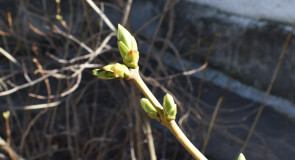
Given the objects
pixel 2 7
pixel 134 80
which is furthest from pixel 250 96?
pixel 134 80

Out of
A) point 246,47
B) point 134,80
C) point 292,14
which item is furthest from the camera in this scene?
point 246,47

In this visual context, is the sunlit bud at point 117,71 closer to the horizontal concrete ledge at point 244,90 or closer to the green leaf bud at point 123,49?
the green leaf bud at point 123,49

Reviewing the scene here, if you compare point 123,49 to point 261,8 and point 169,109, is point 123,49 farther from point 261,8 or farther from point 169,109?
point 261,8

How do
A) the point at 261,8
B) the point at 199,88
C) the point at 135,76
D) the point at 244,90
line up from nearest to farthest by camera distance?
the point at 135,76 < the point at 199,88 < the point at 261,8 < the point at 244,90

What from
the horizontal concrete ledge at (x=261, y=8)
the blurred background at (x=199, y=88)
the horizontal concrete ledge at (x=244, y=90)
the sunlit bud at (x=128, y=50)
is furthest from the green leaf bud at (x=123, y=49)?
the horizontal concrete ledge at (x=261, y=8)

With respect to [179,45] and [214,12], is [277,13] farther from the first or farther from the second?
[179,45]

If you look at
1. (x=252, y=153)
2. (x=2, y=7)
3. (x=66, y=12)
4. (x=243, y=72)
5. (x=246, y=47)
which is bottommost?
(x=252, y=153)

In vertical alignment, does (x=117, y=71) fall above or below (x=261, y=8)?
above

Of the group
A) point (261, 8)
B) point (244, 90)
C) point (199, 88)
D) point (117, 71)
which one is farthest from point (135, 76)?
point (244, 90)

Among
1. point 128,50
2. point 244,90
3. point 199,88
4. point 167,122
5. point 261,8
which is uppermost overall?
point 128,50

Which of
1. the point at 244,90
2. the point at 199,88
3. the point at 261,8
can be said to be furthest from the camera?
the point at 244,90

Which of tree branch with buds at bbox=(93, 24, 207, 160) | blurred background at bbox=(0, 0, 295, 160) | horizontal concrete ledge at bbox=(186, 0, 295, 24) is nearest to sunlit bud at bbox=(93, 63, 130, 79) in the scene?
tree branch with buds at bbox=(93, 24, 207, 160)
